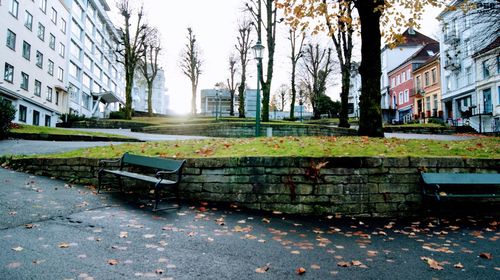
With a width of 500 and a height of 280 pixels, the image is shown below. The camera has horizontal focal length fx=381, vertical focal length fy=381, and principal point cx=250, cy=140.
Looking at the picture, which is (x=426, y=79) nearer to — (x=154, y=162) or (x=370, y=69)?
(x=370, y=69)

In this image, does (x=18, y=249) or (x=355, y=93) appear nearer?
(x=18, y=249)

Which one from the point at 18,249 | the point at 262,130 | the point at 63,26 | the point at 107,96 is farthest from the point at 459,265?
the point at 107,96

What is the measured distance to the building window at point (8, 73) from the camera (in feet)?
104

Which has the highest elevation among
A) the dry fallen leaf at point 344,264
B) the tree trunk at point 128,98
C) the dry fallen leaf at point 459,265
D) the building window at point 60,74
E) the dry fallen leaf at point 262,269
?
the building window at point 60,74

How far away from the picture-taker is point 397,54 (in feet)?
201

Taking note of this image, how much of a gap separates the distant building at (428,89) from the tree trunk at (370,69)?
35.9 m

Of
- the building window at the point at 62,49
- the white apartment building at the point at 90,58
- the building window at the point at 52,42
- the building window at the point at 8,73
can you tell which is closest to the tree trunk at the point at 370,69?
the building window at the point at 8,73

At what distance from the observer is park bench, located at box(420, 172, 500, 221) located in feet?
22.3

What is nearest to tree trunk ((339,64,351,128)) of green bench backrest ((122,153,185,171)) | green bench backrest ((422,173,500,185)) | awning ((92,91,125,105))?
green bench backrest ((422,173,500,185))

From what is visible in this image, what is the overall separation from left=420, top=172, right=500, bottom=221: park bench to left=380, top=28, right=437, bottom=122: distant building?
51855 mm

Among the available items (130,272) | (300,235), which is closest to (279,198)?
(300,235)

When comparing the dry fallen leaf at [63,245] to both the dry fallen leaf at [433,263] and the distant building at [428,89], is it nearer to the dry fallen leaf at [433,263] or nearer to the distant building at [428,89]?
the dry fallen leaf at [433,263]

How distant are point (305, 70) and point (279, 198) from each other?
57.2 m

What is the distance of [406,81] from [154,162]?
5380 centimetres
